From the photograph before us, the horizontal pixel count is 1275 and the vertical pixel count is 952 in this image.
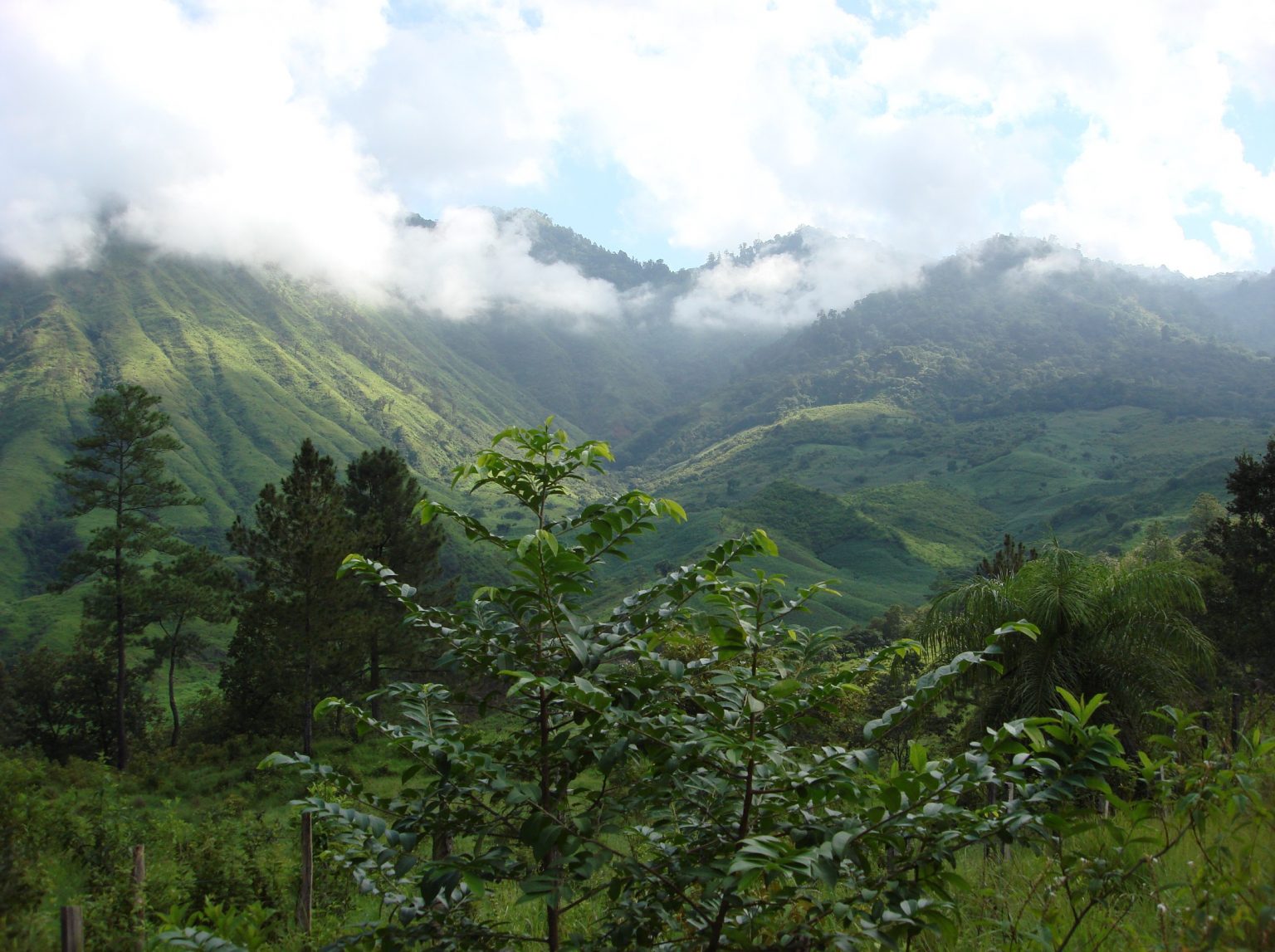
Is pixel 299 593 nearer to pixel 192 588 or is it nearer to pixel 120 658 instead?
pixel 120 658

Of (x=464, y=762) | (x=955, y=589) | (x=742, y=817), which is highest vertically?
(x=464, y=762)

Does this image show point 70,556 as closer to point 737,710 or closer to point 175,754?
point 175,754

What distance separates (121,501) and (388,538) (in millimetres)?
11012

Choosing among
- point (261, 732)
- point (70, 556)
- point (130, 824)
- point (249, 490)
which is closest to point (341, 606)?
point (261, 732)

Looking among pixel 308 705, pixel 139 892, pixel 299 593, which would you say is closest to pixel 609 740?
pixel 139 892

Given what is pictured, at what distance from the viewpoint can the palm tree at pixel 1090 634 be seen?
11.7 m

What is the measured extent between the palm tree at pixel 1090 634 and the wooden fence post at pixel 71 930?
10.4 m

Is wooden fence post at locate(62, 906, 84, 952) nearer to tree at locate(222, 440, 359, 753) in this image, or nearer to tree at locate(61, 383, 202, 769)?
tree at locate(222, 440, 359, 753)

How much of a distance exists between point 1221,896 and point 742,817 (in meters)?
1.63

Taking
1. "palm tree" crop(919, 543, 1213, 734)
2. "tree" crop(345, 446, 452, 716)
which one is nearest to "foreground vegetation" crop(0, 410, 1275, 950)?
"palm tree" crop(919, 543, 1213, 734)

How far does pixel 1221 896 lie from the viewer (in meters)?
2.71

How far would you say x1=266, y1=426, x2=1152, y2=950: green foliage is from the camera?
2559 millimetres

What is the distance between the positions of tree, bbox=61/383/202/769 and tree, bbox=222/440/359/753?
6.25 meters

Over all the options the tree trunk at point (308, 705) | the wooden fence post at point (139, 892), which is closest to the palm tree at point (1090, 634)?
the wooden fence post at point (139, 892)
